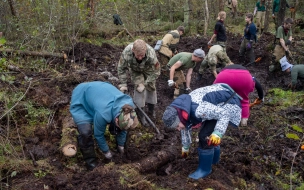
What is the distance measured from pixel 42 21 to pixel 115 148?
20.2 ft

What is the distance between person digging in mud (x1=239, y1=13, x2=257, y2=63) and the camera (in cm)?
937

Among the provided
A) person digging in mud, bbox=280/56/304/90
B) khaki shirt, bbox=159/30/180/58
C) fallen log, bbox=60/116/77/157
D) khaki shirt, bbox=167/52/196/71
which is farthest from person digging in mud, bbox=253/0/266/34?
fallen log, bbox=60/116/77/157

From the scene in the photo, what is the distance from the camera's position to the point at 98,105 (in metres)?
3.94

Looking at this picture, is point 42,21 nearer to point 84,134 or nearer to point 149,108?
point 149,108

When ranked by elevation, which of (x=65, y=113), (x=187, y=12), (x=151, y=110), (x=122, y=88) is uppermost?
(x=187, y=12)

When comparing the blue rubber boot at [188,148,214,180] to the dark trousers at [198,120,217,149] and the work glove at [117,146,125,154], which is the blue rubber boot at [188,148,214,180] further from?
the work glove at [117,146,125,154]

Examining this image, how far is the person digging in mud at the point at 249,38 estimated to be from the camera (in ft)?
30.7

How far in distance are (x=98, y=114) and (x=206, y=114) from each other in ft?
4.37

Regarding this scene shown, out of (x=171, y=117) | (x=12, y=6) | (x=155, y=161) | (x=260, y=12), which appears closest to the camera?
(x=171, y=117)

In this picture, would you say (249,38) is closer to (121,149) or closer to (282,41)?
(282,41)

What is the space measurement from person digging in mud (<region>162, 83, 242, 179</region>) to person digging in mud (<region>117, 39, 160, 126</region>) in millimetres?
1586

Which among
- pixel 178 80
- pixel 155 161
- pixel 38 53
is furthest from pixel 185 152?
pixel 38 53

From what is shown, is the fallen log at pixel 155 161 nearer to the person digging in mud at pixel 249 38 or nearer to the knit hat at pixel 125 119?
the knit hat at pixel 125 119

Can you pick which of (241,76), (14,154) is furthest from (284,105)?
(14,154)
